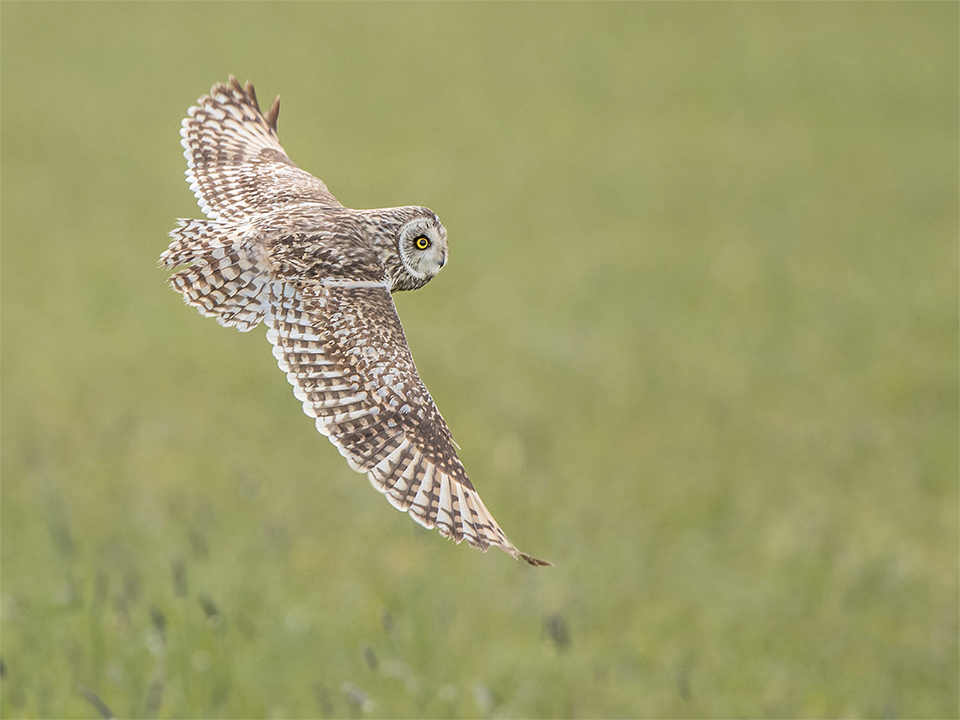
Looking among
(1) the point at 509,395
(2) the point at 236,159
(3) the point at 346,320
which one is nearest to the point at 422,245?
(3) the point at 346,320

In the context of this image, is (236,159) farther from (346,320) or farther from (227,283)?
(346,320)

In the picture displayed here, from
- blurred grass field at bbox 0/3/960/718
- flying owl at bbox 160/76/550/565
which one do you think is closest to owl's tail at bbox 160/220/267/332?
flying owl at bbox 160/76/550/565

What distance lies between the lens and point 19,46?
617 inches

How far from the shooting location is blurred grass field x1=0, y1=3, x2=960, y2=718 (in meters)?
7.67

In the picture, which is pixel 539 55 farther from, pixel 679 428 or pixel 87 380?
pixel 87 380

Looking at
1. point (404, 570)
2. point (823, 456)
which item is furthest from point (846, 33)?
point (404, 570)

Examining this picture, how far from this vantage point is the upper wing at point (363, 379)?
9.43 feet

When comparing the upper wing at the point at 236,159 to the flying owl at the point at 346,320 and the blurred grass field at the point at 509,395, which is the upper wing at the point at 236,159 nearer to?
the blurred grass field at the point at 509,395

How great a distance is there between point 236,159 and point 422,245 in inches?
60.1

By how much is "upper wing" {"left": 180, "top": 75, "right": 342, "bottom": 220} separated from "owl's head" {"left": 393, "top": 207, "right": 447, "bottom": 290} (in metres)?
0.72

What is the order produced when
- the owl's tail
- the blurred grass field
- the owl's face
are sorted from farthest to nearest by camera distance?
Result: the blurred grass field
the owl's tail
the owl's face

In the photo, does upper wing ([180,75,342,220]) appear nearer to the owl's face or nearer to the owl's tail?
the owl's tail

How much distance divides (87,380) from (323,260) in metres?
10.2

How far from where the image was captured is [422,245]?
8.66ft
